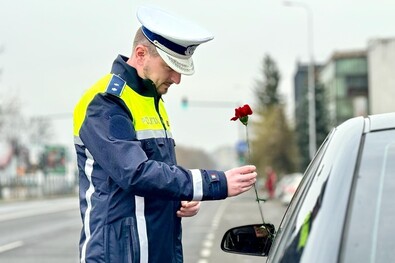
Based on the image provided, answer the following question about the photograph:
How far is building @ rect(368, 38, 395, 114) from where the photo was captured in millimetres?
87250

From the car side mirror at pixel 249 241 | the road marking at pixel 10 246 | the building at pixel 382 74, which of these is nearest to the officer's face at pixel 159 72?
the car side mirror at pixel 249 241

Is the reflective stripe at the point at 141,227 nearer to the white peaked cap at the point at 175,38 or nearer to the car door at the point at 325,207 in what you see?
the white peaked cap at the point at 175,38

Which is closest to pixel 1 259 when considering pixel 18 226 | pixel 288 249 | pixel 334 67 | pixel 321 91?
pixel 18 226

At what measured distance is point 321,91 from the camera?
299 feet

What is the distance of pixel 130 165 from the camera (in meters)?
3.37

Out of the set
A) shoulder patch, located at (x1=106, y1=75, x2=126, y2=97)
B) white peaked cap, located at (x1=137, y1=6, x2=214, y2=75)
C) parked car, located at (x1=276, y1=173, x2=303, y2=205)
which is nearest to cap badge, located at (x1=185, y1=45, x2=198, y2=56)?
white peaked cap, located at (x1=137, y1=6, x2=214, y2=75)

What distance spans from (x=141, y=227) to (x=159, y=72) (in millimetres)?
593

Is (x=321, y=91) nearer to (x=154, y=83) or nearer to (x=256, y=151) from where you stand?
(x=256, y=151)

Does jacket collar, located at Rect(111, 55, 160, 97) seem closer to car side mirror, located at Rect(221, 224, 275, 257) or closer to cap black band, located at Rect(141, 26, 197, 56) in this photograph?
cap black band, located at Rect(141, 26, 197, 56)

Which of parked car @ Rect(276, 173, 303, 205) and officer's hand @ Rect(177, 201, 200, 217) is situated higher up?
officer's hand @ Rect(177, 201, 200, 217)

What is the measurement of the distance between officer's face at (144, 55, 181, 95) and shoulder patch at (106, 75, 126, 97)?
0.11 meters

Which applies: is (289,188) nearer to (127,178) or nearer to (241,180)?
(241,180)

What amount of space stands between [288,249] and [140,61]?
126 centimetres

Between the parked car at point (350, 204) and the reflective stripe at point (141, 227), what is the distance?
0.73 meters
